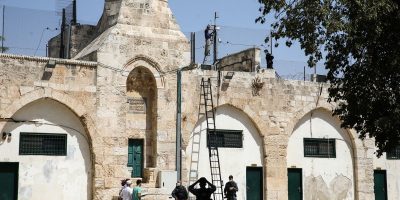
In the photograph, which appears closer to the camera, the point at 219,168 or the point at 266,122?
the point at 219,168

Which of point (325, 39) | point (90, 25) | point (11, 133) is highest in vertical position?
point (90, 25)

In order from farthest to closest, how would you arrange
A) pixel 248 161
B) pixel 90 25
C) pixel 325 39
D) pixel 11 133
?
pixel 90 25 → pixel 248 161 → pixel 11 133 → pixel 325 39

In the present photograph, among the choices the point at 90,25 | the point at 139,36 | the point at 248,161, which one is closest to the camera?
the point at 139,36

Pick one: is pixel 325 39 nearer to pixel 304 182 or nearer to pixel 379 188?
pixel 304 182

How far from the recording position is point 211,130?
2177 centimetres

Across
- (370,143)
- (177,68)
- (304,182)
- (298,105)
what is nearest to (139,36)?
(177,68)

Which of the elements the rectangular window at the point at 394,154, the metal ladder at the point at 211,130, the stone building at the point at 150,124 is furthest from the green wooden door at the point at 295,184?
the rectangular window at the point at 394,154

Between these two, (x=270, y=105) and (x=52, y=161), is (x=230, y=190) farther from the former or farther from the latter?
(x=52, y=161)

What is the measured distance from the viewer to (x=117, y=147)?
1959cm

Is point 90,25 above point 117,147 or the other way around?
above

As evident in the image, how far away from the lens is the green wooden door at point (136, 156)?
66.6 ft

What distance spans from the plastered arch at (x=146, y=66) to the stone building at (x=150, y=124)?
1.3 inches

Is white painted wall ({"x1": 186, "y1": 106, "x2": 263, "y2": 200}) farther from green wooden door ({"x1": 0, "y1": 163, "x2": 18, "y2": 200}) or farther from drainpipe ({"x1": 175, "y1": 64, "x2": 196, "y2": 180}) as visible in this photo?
green wooden door ({"x1": 0, "y1": 163, "x2": 18, "y2": 200})

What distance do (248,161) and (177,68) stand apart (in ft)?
14.0
